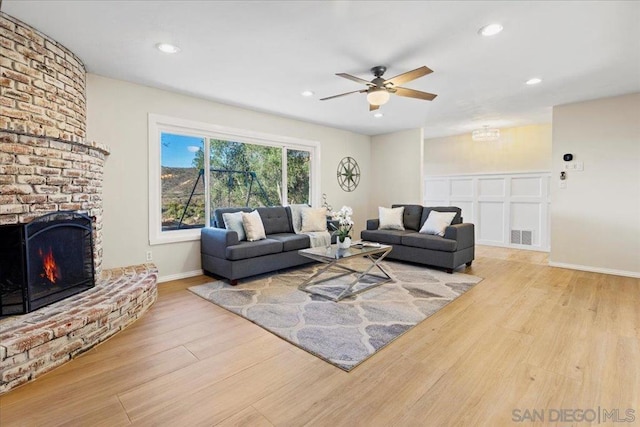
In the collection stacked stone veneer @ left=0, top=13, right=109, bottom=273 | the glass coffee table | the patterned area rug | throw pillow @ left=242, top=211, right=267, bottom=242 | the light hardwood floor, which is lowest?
the light hardwood floor

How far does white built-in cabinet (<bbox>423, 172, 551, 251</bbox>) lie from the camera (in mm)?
5984

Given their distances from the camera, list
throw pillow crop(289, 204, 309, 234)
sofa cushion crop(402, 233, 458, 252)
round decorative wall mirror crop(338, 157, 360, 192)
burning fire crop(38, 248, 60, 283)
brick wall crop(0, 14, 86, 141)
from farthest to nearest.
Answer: round decorative wall mirror crop(338, 157, 360, 192)
throw pillow crop(289, 204, 309, 234)
sofa cushion crop(402, 233, 458, 252)
burning fire crop(38, 248, 60, 283)
brick wall crop(0, 14, 86, 141)

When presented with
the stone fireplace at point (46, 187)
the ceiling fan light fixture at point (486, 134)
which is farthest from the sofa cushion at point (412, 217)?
the stone fireplace at point (46, 187)

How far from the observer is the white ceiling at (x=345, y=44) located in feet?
7.23

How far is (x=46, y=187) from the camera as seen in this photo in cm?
249

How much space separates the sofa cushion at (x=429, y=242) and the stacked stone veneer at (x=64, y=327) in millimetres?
3489

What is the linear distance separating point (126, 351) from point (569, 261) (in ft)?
18.7

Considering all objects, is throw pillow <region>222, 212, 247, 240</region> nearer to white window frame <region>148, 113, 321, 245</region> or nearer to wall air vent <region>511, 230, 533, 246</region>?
white window frame <region>148, 113, 321, 245</region>

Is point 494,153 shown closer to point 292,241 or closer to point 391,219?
point 391,219

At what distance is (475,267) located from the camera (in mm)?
4730

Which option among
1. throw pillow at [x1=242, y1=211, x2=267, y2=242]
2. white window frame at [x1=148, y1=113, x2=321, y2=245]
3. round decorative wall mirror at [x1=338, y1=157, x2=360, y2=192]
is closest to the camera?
white window frame at [x1=148, y1=113, x2=321, y2=245]

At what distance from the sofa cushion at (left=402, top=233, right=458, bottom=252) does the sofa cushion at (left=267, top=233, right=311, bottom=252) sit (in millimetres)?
1520

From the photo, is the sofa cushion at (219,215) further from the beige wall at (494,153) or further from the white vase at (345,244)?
the beige wall at (494,153)

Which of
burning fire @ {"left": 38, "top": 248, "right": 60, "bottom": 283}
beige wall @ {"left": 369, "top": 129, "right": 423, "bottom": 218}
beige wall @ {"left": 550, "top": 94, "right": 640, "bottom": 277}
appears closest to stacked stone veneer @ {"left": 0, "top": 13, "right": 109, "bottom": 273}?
burning fire @ {"left": 38, "top": 248, "right": 60, "bottom": 283}
